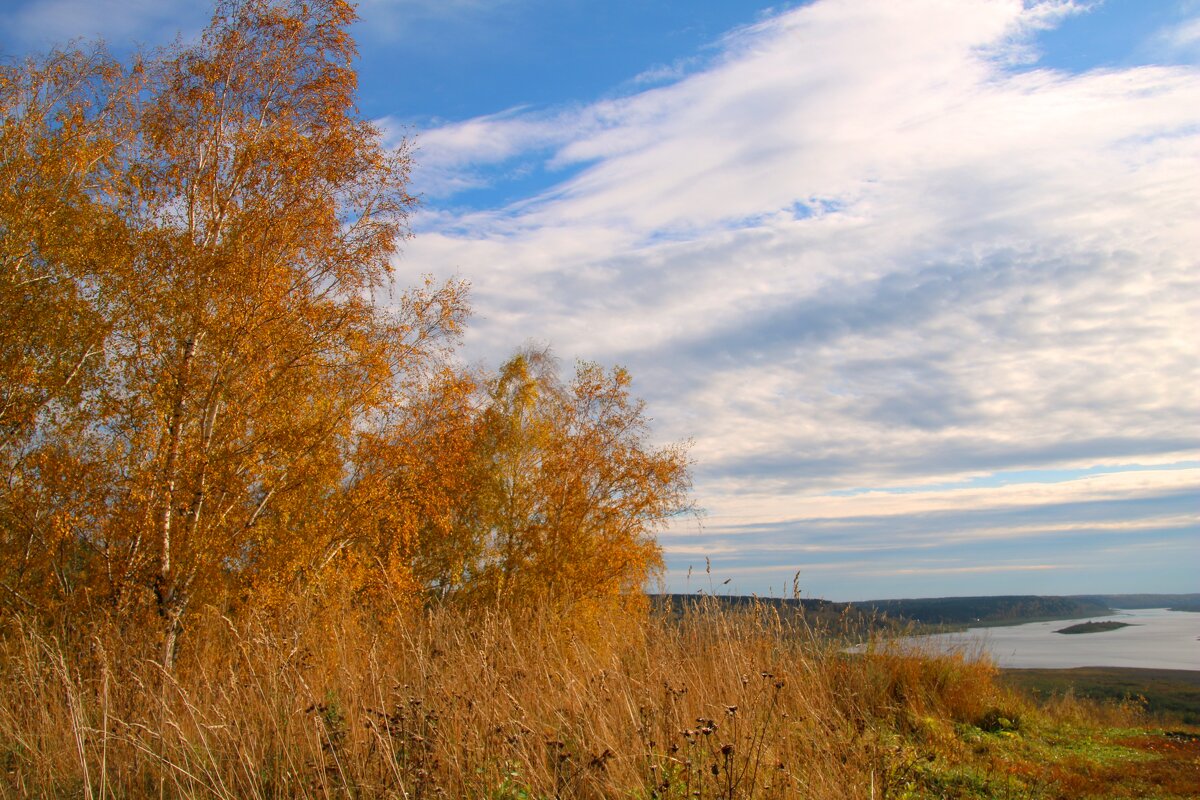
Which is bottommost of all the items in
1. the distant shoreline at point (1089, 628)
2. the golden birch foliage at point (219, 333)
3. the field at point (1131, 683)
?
the distant shoreline at point (1089, 628)

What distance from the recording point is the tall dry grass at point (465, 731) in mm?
4609

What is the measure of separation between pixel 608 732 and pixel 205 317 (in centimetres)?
816

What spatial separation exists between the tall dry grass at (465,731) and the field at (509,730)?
26 millimetres

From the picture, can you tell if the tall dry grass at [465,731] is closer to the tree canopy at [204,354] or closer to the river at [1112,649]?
the tree canopy at [204,354]

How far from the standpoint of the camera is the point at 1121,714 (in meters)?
14.4

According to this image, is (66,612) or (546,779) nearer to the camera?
(546,779)

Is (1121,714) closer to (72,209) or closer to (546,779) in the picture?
(546,779)

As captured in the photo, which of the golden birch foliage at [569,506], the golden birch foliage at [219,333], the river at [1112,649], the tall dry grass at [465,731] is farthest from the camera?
the river at [1112,649]

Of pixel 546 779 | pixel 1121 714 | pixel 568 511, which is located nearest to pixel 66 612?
pixel 546 779

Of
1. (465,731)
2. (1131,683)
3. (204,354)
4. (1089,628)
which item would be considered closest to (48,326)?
(204,354)

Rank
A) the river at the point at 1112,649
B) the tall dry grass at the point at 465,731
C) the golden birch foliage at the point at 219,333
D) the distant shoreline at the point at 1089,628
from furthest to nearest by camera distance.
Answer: the distant shoreline at the point at 1089,628
the river at the point at 1112,649
the golden birch foliage at the point at 219,333
the tall dry grass at the point at 465,731

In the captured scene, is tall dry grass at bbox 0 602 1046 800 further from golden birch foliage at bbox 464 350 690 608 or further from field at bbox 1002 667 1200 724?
field at bbox 1002 667 1200 724

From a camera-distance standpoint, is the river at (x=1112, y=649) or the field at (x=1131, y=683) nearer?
the field at (x=1131, y=683)

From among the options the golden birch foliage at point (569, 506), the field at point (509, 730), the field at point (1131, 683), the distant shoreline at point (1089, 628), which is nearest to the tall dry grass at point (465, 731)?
the field at point (509, 730)
